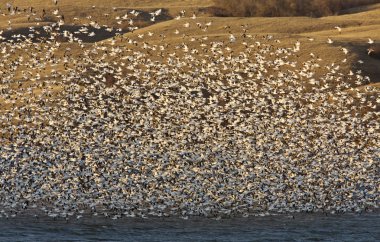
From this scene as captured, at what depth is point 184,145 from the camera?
47312 millimetres

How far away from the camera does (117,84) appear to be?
5950 cm

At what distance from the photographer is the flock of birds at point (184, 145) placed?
37.9 metres

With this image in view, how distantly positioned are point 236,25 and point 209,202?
1957 inches

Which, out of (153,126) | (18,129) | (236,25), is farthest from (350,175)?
(236,25)

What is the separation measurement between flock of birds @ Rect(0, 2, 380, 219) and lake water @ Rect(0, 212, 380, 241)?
2.55 ft

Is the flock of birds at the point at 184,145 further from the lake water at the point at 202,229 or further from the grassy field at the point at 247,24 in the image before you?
the grassy field at the point at 247,24

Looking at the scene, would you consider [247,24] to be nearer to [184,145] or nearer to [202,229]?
[184,145]

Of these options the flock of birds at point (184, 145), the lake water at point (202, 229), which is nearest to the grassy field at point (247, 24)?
the flock of birds at point (184, 145)

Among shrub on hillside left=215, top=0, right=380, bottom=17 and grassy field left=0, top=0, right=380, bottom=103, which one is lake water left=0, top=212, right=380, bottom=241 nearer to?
grassy field left=0, top=0, right=380, bottom=103

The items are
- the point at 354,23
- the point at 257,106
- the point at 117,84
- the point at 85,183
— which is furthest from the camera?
the point at 354,23

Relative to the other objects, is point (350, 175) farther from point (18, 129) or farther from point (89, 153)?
point (18, 129)

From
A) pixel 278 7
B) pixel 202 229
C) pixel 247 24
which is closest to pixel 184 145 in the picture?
pixel 202 229

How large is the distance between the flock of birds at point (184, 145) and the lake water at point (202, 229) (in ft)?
2.55

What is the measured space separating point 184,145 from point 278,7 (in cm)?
5825
